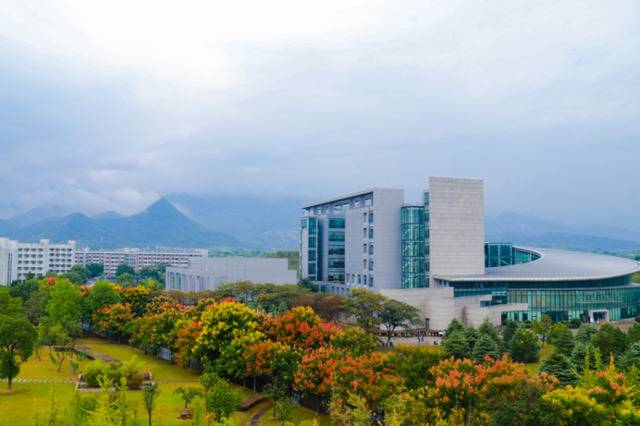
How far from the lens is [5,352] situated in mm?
31281

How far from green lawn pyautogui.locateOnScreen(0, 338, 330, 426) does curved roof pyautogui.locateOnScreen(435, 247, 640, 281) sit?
34.1 m

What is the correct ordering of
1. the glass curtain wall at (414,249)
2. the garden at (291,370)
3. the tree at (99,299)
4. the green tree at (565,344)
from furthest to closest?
the glass curtain wall at (414,249), the tree at (99,299), the green tree at (565,344), the garden at (291,370)

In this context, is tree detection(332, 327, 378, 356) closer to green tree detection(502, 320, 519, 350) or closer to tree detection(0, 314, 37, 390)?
green tree detection(502, 320, 519, 350)

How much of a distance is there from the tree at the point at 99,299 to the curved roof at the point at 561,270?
110 feet

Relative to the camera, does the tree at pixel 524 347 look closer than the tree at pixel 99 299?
Yes

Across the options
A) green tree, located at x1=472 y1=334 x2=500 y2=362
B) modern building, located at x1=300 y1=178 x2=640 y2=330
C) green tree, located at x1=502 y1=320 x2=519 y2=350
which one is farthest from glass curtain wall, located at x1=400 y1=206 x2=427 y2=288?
green tree, located at x1=472 y1=334 x2=500 y2=362

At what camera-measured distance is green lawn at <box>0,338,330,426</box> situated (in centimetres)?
2622

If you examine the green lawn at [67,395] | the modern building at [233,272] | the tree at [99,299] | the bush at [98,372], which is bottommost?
the green lawn at [67,395]

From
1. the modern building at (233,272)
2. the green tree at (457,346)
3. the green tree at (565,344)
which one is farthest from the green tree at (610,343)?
the modern building at (233,272)

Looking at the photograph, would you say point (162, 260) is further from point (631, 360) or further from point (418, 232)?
point (631, 360)

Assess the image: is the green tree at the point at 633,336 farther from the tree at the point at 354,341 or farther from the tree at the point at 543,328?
the tree at the point at 354,341

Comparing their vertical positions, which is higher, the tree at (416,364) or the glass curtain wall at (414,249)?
the glass curtain wall at (414,249)

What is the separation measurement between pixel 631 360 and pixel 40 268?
12487 cm

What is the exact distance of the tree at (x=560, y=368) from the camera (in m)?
28.8
